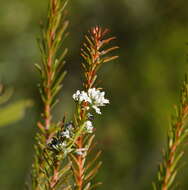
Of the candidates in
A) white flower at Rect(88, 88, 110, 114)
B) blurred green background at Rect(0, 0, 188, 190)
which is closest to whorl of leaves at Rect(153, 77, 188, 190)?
white flower at Rect(88, 88, 110, 114)

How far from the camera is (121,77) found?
506 cm

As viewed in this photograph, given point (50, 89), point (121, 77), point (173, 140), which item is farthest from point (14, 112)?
point (121, 77)

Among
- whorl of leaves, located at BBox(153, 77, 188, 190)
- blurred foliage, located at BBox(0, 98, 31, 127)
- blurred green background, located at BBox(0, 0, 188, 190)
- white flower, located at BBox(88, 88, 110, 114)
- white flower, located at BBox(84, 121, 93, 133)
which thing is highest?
blurred green background, located at BBox(0, 0, 188, 190)

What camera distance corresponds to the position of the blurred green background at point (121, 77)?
4.38 m

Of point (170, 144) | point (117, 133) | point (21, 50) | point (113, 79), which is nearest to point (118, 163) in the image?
point (117, 133)

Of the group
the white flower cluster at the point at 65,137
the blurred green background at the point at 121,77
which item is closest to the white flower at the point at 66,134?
the white flower cluster at the point at 65,137

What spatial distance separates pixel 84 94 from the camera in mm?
688

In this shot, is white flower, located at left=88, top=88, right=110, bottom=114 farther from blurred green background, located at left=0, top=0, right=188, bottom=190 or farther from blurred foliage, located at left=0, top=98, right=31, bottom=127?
blurred green background, located at left=0, top=0, right=188, bottom=190

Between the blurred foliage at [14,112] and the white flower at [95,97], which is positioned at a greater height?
the blurred foliage at [14,112]

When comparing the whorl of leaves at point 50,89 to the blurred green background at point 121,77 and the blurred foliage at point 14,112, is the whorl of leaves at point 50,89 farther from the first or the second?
the blurred green background at point 121,77

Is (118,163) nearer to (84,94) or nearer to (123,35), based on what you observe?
(123,35)

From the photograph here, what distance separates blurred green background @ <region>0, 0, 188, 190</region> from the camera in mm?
4383

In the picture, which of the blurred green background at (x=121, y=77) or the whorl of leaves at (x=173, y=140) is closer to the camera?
the whorl of leaves at (x=173, y=140)

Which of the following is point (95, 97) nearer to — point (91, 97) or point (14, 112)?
point (91, 97)
